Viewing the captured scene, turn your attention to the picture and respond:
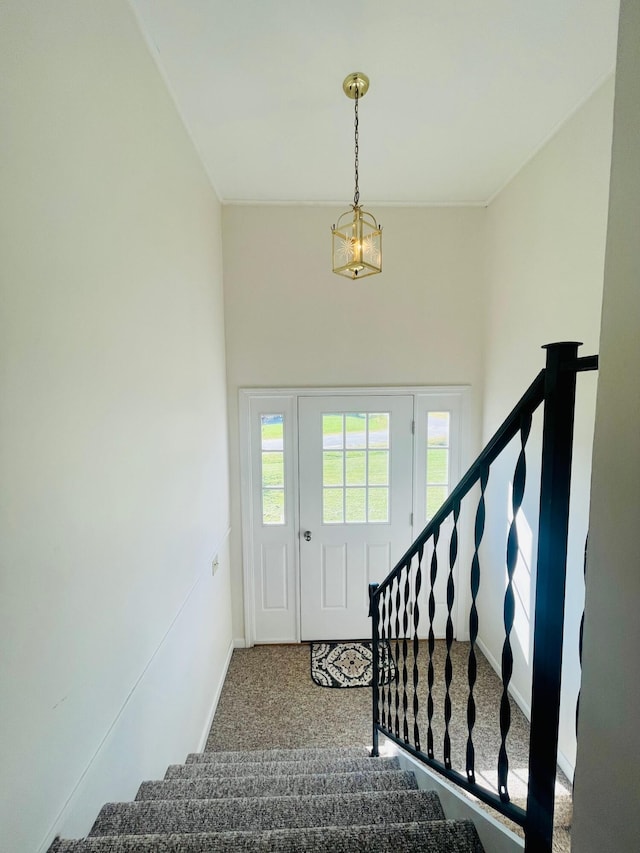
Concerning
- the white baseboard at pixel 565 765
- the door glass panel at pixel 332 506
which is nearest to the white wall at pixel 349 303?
the door glass panel at pixel 332 506

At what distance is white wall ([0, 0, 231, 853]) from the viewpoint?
92 centimetres

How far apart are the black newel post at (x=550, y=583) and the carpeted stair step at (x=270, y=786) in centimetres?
87

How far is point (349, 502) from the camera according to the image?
132 inches

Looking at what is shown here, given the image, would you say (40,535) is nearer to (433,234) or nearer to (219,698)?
(219,698)

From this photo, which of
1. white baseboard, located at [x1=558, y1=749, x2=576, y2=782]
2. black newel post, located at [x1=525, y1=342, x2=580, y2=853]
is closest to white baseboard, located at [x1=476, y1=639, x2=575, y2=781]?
white baseboard, located at [x1=558, y1=749, x2=576, y2=782]

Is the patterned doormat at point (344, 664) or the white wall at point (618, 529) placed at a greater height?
the white wall at point (618, 529)

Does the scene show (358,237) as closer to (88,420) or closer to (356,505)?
(88,420)

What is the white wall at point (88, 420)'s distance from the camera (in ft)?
3.01

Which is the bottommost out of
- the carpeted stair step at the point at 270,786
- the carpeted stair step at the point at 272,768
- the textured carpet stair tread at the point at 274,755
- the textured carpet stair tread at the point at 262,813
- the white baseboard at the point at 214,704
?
the white baseboard at the point at 214,704

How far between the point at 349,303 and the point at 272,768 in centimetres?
290

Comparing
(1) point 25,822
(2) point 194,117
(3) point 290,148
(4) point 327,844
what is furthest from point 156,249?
(4) point 327,844

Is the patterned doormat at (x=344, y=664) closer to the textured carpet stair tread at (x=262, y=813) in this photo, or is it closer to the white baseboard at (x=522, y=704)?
the white baseboard at (x=522, y=704)

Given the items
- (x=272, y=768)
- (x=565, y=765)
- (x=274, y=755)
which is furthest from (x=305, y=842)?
(x=565, y=765)

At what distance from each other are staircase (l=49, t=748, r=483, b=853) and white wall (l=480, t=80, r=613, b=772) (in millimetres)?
1282
